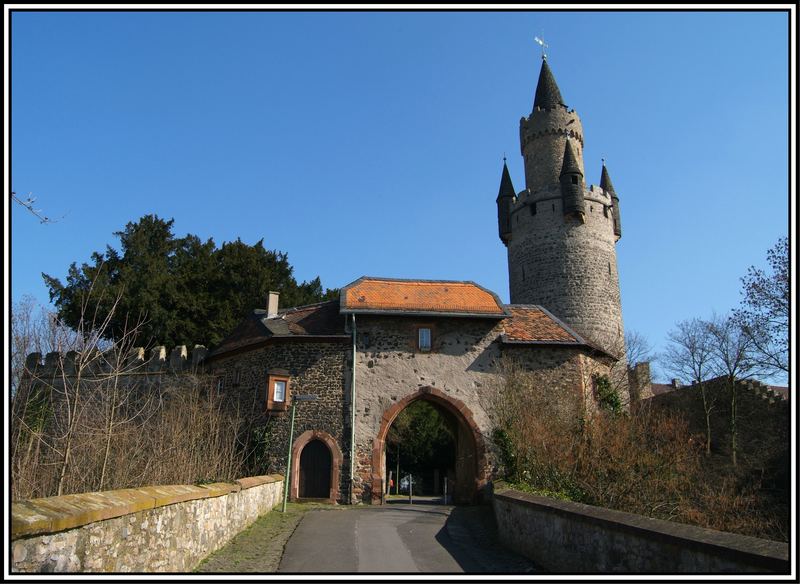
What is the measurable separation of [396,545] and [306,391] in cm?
904

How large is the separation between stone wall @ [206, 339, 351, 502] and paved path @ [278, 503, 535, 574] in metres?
3.41

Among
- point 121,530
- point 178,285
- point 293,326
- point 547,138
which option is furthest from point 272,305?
point 547,138

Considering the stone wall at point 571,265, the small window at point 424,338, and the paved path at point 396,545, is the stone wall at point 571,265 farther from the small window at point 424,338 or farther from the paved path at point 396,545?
the paved path at point 396,545

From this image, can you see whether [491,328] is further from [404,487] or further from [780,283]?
[404,487]

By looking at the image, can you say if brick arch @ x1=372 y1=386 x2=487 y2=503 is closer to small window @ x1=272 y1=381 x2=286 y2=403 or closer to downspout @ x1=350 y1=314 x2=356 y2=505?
downspout @ x1=350 y1=314 x2=356 y2=505

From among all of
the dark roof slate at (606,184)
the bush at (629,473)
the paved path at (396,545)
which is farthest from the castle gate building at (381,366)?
the dark roof slate at (606,184)

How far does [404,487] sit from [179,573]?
38.3 metres

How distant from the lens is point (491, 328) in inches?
794

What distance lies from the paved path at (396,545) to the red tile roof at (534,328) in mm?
6412

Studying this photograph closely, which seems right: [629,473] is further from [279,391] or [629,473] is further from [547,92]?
[547,92]

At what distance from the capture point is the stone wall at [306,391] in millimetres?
18672

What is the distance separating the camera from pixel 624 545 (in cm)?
635

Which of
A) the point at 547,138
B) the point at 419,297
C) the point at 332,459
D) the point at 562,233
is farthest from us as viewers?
the point at 547,138

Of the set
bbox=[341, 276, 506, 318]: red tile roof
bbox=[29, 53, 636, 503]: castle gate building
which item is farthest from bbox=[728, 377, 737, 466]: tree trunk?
bbox=[341, 276, 506, 318]: red tile roof
